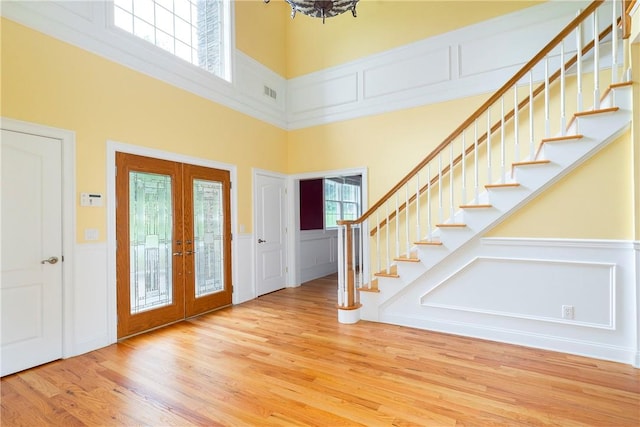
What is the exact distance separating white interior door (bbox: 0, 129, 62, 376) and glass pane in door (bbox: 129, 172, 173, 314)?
69cm

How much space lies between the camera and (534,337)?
303cm

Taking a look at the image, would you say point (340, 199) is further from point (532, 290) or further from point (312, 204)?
point (532, 290)

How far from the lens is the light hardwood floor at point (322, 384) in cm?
201

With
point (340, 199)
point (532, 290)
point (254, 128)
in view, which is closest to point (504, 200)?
point (532, 290)

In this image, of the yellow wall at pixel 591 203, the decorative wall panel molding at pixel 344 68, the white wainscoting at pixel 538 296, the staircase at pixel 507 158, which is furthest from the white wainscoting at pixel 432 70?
the white wainscoting at pixel 538 296

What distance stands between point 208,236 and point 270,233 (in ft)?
4.23

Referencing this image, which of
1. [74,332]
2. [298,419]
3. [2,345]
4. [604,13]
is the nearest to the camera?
[298,419]

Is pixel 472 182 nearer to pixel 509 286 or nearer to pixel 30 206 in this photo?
pixel 509 286

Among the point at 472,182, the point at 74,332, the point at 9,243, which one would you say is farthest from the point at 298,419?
the point at 472,182

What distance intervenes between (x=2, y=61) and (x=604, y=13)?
6.15 meters

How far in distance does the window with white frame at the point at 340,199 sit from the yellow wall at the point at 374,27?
281 cm

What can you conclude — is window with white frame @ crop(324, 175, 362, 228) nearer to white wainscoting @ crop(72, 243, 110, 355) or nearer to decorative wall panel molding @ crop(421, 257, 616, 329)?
decorative wall panel molding @ crop(421, 257, 616, 329)

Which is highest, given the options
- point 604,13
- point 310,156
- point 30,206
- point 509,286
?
point 604,13

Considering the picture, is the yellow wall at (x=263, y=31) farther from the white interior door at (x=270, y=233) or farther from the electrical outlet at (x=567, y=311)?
the electrical outlet at (x=567, y=311)
